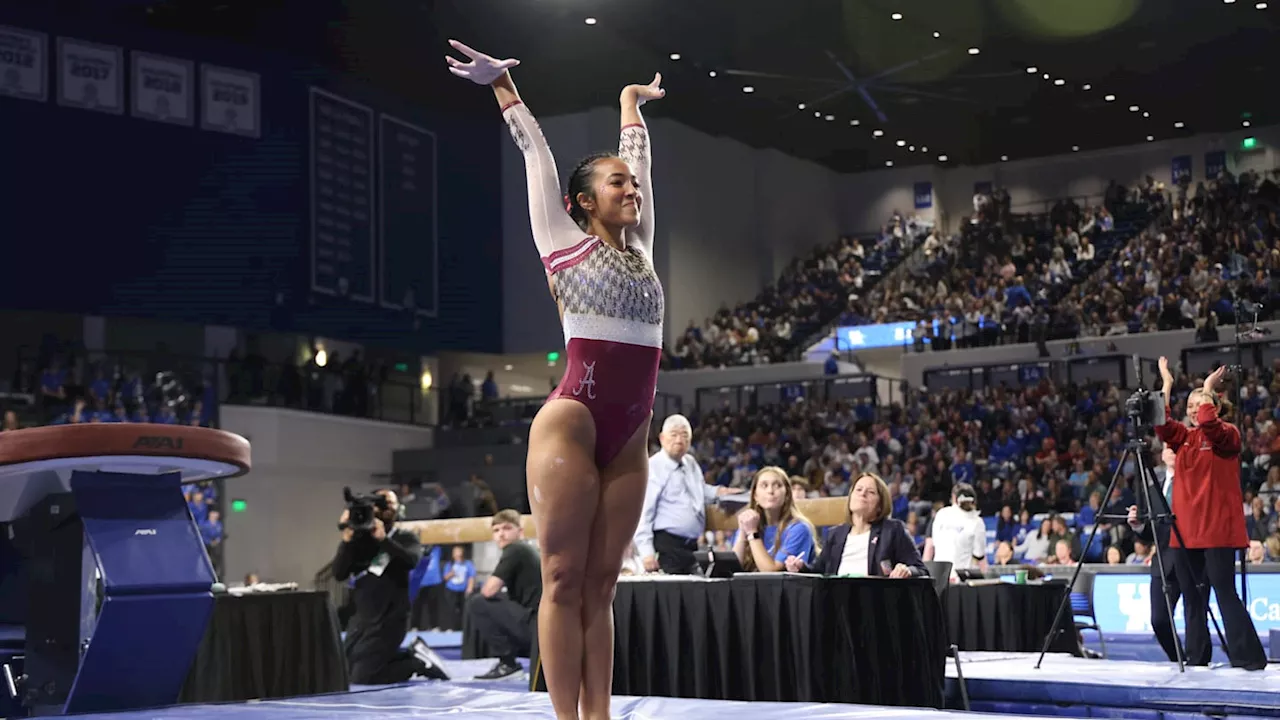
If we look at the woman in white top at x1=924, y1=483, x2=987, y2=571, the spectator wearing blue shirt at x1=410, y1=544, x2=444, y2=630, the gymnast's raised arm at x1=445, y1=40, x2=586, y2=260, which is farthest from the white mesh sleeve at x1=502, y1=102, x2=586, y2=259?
the spectator wearing blue shirt at x1=410, y1=544, x2=444, y2=630

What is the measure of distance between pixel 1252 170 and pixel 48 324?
21.9 metres

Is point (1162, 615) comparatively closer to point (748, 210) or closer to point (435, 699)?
point (435, 699)

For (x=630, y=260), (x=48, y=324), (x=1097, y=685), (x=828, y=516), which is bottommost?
(x=1097, y=685)

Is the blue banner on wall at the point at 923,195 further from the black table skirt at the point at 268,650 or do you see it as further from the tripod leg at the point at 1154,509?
the black table skirt at the point at 268,650

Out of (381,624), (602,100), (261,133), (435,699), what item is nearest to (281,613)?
(381,624)

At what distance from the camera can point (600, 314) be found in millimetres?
3043

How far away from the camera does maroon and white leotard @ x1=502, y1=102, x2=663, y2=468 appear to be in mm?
3027

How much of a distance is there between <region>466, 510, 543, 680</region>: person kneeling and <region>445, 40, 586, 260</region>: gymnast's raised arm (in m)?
5.57

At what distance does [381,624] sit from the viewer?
8000mm

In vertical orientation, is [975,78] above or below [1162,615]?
above

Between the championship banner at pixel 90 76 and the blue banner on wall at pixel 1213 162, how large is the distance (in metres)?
20.3

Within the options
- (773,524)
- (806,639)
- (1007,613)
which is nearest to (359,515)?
(773,524)

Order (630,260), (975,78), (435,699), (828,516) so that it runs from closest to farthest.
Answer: (630,260), (435,699), (828,516), (975,78)

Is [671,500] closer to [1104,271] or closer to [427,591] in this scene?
[427,591]
